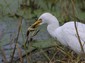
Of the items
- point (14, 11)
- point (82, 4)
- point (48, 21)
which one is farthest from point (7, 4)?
point (48, 21)

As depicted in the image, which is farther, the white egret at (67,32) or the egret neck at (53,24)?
the egret neck at (53,24)

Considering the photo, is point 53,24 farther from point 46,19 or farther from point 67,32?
point 67,32

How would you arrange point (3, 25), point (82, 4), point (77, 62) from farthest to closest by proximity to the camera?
point (82, 4), point (3, 25), point (77, 62)

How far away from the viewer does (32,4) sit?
7.11 metres

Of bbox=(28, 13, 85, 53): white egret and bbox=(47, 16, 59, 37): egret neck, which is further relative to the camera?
bbox=(47, 16, 59, 37): egret neck

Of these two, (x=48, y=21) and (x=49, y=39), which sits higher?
(x=48, y=21)

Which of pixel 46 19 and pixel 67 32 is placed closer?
pixel 67 32

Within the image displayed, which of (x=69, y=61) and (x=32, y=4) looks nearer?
(x=69, y=61)

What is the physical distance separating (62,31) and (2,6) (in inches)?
98.6

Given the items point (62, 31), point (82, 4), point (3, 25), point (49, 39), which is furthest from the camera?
point (82, 4)

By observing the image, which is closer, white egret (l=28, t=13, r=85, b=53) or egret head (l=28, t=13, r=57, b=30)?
white egret (l=28, t=13, r=85, b=53)

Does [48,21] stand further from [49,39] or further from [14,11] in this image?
[14,11]

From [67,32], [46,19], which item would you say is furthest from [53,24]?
[67,32]

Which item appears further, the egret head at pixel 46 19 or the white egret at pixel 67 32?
the egret head at pixel 46 19
